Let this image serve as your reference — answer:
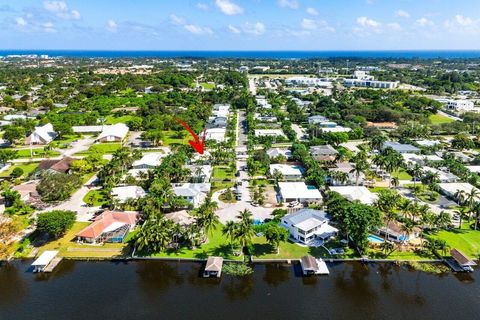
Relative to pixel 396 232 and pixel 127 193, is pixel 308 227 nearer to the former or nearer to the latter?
pixel 396 232

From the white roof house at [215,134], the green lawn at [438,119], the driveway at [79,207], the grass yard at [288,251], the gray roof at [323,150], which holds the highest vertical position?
the gray roof at [323,150]

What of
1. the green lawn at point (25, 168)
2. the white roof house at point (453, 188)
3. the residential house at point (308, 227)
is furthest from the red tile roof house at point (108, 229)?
the white roof house at point (453, 188)

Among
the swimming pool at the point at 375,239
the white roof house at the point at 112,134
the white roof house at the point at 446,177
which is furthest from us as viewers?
the white roof house at the point at 112,134

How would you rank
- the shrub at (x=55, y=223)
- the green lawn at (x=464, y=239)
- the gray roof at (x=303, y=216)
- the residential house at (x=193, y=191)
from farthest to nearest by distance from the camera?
the residential house at (x=193, y=191) → the gray roof at (x=303, y=216) → the shrub at (x=55, y=223) → the green lawn at (x=464, y=239)

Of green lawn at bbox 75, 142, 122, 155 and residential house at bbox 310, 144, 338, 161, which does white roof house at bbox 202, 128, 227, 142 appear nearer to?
green lawn at bbox 75, 142, 122, 155

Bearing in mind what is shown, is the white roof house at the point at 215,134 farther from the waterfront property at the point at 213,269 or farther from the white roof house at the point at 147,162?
the waterfront property at the point at 213,269

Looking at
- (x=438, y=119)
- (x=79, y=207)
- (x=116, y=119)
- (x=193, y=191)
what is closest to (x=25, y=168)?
(x=79, y=207)

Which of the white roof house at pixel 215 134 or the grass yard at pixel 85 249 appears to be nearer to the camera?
the grass yard at pixel 85 249
